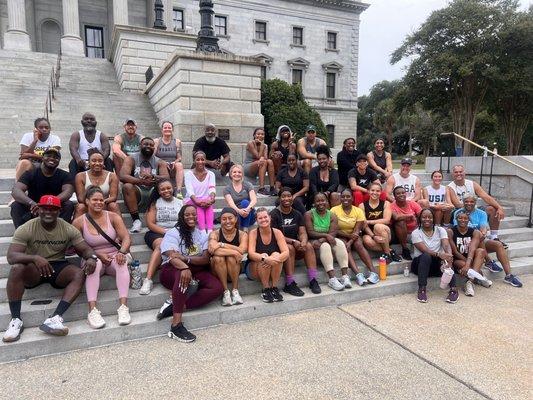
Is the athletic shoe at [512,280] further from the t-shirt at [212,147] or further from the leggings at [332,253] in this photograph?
the t-shirt at [212,147]

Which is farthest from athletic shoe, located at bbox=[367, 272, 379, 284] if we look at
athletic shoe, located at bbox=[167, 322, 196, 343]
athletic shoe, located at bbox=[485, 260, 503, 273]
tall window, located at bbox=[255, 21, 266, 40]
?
tall window, located at bbox=[255, 21, 266, 40]

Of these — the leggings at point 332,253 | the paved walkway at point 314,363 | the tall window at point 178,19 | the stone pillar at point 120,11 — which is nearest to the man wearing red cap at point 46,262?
the paved walkway at point 314,363

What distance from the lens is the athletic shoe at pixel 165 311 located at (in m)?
4.04

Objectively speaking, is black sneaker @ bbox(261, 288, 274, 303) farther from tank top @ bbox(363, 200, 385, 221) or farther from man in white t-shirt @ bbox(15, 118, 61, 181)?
man in white t-shirt @ bbox(15, 118, 61, 181)

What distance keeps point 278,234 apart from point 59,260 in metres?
2.57

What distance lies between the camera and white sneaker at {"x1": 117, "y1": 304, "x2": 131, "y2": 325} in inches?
153

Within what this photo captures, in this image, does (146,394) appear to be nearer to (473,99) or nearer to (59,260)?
(59,260)

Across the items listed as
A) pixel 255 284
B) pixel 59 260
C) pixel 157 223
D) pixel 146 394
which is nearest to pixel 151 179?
pixel 157 223

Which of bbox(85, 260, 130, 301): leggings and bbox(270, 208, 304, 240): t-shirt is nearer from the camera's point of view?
bbox(85, 260, 130, 301): leggings

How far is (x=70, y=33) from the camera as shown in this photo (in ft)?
75.4

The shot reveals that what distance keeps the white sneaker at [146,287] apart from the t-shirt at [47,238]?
2.89 feet

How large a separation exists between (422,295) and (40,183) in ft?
17.2

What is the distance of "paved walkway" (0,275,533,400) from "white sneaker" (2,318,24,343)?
0.83ft

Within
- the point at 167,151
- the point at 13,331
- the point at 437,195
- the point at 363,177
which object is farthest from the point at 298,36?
the point at 13,331
